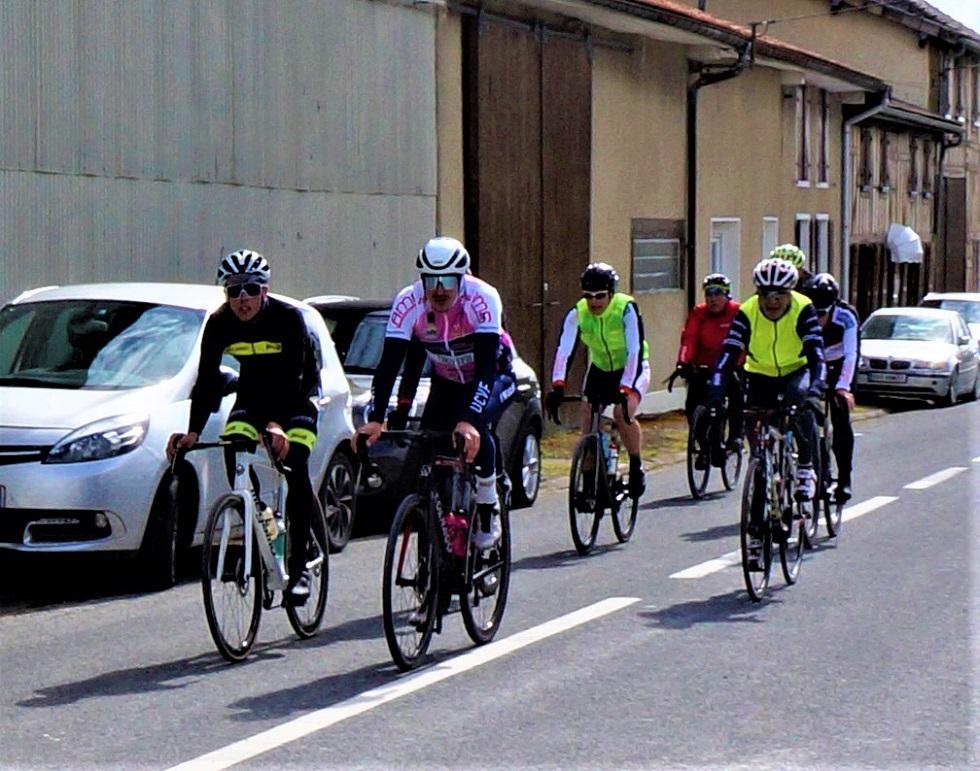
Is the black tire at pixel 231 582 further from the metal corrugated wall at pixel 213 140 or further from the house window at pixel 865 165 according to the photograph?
the house window at pixel 865 165

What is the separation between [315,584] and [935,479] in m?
10.5

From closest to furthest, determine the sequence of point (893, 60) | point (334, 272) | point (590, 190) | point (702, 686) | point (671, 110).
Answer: point (702, 686) < point (334, 272) < point (590, 190) < point (671, 110) < point (893, 60)

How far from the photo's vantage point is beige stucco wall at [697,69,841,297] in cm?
3012

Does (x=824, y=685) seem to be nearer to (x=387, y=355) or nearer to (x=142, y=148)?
(x=387, y=355)

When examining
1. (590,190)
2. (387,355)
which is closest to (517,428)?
(387,355)

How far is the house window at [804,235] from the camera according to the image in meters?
36.7

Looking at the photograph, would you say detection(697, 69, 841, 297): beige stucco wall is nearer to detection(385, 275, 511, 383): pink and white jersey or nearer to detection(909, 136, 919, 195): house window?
detection(909, 136, 919, 195): house window

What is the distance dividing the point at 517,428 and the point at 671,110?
1377 centimetres

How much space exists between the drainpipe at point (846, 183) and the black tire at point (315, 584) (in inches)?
1273

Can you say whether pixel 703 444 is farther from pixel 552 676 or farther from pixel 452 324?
pixel 552 676

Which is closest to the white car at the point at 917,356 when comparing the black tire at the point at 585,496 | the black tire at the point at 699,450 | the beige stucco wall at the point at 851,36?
the beige stucco wall at the point at 851,36

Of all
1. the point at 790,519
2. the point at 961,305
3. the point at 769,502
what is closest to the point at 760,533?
the point at 769,502

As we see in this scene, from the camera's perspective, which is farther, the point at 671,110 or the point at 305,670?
the point at 671,110

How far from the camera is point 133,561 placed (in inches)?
431
